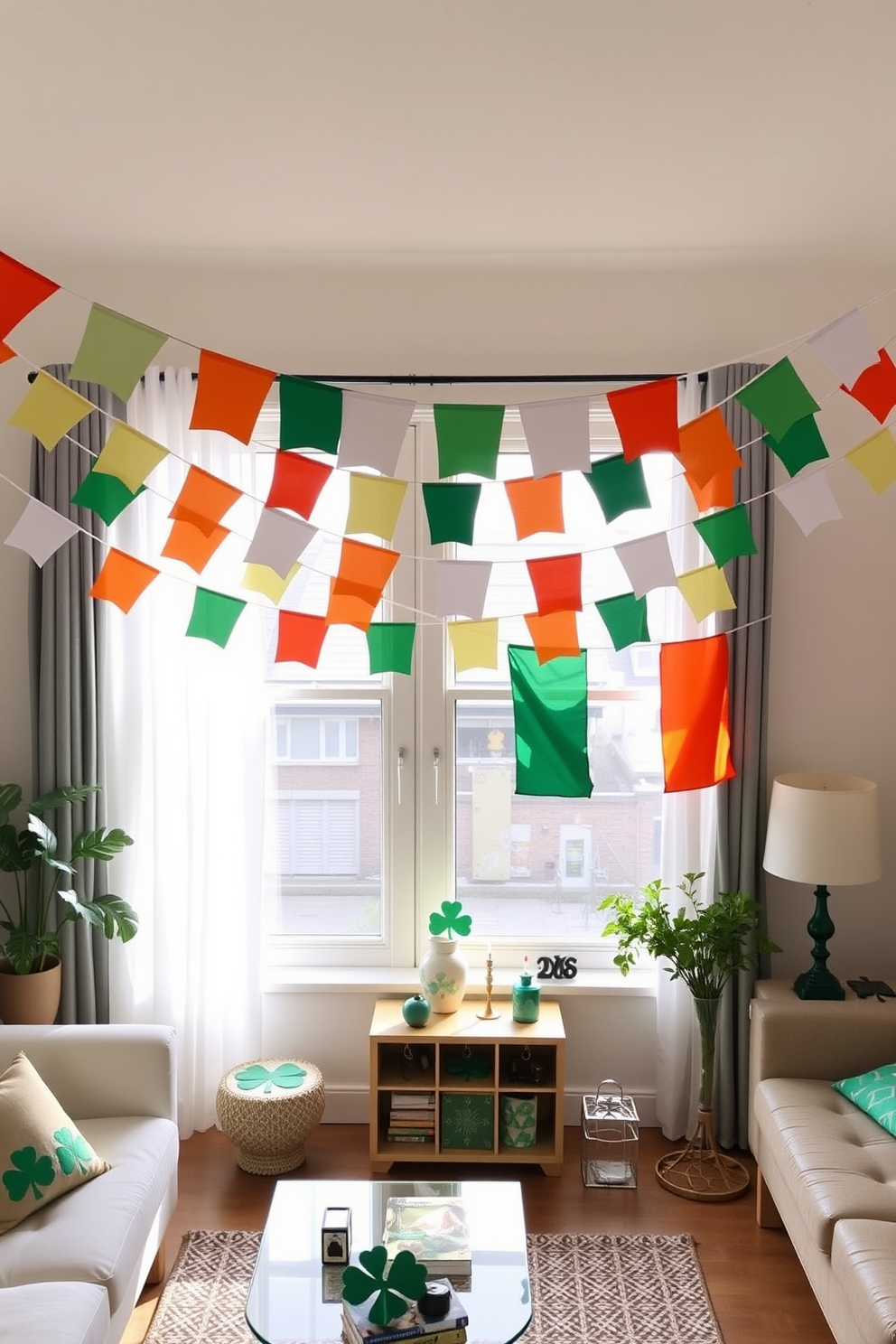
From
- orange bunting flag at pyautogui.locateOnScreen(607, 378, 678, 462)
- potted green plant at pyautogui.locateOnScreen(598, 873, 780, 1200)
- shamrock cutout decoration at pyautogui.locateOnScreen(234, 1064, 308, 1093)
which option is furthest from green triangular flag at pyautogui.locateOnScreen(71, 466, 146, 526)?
potted green plant at pyautogui.locateOnScreen(598, 873, 780, 1200)

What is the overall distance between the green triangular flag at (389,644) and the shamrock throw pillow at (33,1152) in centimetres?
128

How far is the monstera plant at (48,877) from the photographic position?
344 cm

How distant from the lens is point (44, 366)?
3.64 meters

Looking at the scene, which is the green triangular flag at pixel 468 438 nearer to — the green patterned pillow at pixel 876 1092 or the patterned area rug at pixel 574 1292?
the green patterned pillow at pixel 876 1092

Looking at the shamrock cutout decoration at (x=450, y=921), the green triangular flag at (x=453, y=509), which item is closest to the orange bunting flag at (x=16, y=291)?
the green triangular flag at (x=453, y=509)

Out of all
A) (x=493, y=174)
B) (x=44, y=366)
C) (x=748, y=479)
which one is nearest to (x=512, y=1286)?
(x=748, y=479)

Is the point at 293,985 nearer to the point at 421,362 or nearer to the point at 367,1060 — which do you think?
the point at 367,1060

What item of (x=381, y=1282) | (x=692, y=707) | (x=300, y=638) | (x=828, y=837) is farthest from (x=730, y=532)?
(x=381, y=1282)

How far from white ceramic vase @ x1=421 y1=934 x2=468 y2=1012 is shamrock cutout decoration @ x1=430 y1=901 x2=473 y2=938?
0.04 meters

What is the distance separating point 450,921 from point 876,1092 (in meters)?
1.32

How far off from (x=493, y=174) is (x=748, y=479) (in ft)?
3.97

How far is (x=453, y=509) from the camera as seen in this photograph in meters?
2.84

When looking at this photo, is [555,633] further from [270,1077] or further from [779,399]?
[270,1077]

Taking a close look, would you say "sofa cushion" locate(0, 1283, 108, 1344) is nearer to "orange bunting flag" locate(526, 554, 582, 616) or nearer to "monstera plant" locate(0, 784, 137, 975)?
"monstera plant" locate(0, 784, 137, 975)
